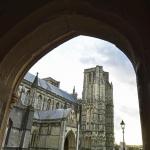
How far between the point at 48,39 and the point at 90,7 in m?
0.94

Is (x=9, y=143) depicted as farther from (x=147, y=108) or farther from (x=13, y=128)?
(x=147, y=108)

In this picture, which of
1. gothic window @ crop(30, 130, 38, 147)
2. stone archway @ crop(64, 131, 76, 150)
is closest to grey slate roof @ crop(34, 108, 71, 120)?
gothic window @ crop(30, 130, 38, 147)

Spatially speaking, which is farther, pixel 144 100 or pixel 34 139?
pixel 34 139

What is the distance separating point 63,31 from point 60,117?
95.0 feet

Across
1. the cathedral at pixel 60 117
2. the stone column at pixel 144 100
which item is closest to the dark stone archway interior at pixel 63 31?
the stone column at pixel 144 100

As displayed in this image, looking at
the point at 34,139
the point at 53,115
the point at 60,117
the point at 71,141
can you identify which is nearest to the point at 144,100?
the point at 60,117

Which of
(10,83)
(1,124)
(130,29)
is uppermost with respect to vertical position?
(130,29)

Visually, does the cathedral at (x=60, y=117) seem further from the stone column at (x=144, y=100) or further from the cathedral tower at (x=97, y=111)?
the stone column at (x=144, y=100)

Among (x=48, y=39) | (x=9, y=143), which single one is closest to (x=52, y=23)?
(x=48, y=39)

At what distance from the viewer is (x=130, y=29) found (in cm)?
196

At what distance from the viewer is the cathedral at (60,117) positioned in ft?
72.3

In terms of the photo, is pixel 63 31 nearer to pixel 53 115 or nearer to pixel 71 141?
pixel 53 115

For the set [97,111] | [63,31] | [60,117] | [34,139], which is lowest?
[63,31]

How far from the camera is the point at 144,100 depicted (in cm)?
166
